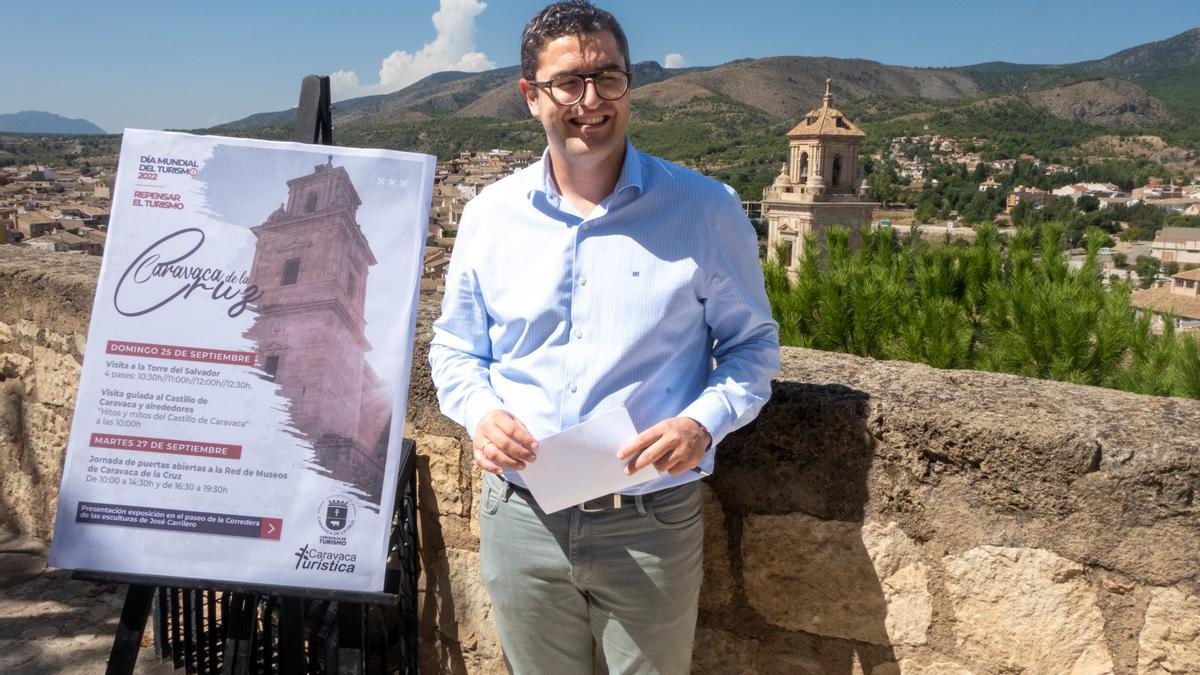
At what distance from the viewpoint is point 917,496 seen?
1541 mm

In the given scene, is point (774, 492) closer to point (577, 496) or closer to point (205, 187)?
point (577, 496)

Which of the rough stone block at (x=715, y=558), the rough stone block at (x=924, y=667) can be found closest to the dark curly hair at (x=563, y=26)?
the rough stone block at (x=715, y=558)

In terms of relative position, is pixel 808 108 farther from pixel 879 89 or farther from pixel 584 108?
pixel 584 108

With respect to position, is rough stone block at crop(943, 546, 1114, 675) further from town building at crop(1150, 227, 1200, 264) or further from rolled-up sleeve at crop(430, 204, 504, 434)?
town building at crop(1150, 227, 1200, 264)

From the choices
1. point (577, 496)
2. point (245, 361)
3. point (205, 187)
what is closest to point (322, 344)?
point (245, 361)

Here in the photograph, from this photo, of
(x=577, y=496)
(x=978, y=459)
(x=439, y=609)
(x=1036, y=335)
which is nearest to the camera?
(x=577, y=496)

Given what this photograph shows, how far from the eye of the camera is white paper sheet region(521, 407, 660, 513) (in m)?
1.29

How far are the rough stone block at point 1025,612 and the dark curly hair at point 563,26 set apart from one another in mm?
1085

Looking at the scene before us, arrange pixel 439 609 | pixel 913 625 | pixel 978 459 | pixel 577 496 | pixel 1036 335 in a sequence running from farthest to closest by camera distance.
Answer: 1. pixel 1036 335
2. pixel 439 609
3. pixel 913 625
4. pixel 978 459
5. pixel 577 496

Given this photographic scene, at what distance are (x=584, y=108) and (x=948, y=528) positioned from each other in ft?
3.23

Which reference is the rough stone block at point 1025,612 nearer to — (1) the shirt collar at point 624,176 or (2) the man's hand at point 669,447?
(2) the man's hand at point 669,447

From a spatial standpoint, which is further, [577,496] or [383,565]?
[383,565]

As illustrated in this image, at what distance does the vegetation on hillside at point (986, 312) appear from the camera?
2275 millimetres

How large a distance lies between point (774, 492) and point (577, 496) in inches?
20.0
